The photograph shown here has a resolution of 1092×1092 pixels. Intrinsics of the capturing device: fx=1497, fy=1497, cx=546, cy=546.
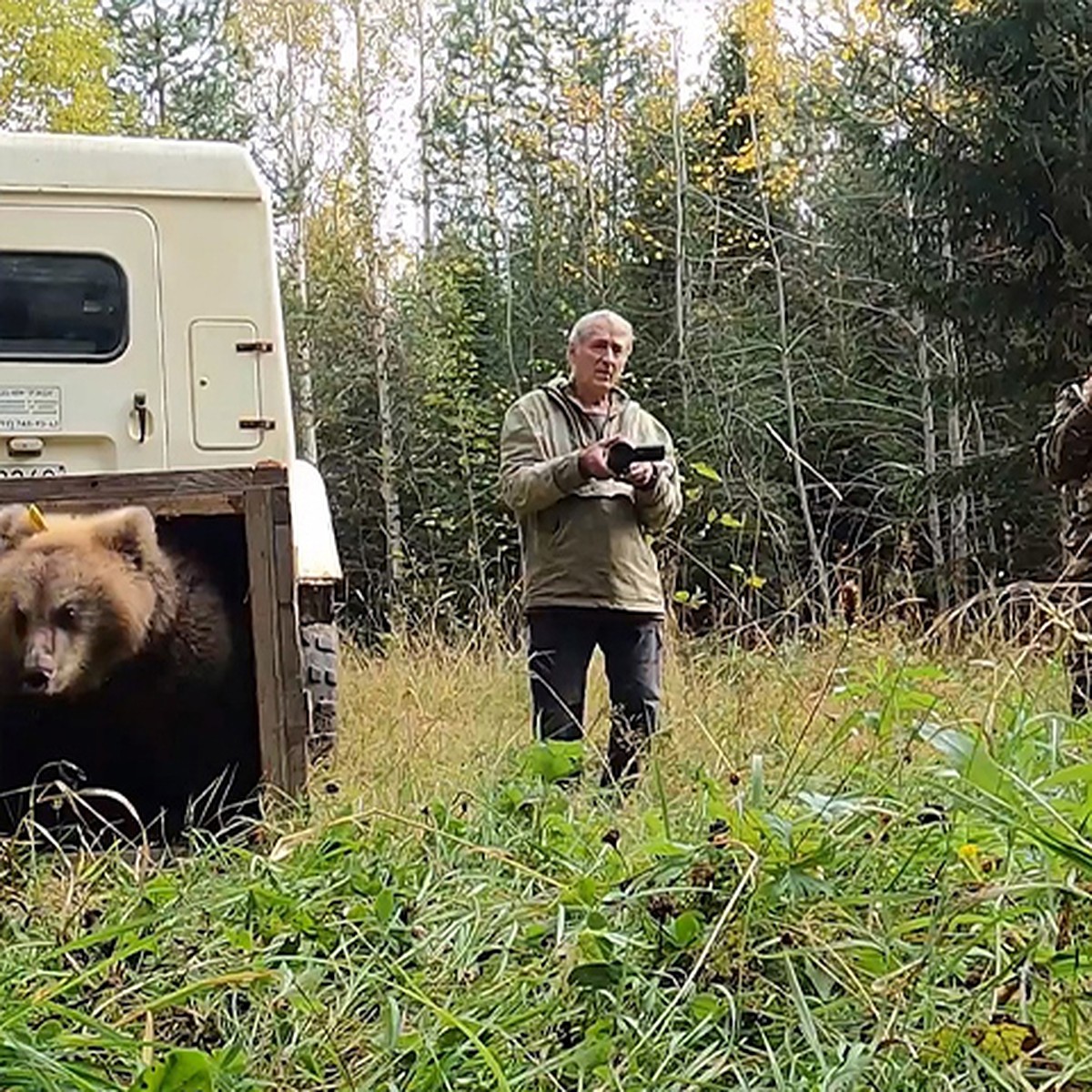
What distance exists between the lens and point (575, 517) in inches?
172

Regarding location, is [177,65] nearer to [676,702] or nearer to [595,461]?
[676,702]

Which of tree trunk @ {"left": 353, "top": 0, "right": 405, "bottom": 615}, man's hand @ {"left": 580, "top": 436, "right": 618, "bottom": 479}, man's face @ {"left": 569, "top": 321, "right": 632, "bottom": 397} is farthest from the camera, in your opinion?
tree trunk @ {"left": 353, "top": 0, "right": 405, "bottom": 615}

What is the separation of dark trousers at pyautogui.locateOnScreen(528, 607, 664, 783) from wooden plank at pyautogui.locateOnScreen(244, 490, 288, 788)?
3.47 feet

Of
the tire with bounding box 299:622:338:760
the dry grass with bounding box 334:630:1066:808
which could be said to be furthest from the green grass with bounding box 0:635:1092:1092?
the tire with bounding box 299:622:338:760

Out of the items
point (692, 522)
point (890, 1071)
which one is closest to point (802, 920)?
point (890, 1071)

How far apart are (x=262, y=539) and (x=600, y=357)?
1409 mm

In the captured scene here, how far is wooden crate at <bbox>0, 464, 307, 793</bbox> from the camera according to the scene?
3.42m

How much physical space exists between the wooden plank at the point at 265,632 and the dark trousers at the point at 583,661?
3.47 ft

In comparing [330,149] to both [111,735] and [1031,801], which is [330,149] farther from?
[1031,801]

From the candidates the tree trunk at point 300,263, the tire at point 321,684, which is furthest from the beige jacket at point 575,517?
the tree trunk at point 300,263

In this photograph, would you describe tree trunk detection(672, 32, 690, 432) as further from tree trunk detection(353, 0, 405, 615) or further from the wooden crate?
the wooden crate

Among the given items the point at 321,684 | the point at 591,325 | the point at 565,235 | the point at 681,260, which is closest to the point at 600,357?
the point at 591,325

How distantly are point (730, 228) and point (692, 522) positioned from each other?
7.56 m

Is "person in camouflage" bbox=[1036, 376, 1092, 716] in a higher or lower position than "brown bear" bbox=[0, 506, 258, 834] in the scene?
higher
